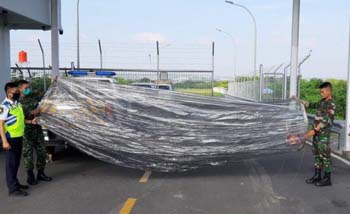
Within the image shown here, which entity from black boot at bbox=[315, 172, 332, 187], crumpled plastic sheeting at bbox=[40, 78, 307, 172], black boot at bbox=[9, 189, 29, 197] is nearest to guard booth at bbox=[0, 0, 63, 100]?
crumpled plastic sheeting at bbox=[40, 78, 307, 172]

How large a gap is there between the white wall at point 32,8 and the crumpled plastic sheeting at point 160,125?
4277 mm

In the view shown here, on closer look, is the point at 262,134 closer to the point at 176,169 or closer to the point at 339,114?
the point at 176,169

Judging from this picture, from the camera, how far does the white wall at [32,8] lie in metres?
10.3

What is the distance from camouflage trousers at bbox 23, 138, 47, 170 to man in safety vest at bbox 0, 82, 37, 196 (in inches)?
17.1

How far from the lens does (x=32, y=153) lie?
672 centimetres

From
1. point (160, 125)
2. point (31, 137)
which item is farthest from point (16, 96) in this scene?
point (160, 125)

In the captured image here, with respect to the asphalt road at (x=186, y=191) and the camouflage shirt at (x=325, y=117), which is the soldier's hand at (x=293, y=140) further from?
the asphalt road at (x=186, y=191)

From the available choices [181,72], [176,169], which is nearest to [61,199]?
[176,169]

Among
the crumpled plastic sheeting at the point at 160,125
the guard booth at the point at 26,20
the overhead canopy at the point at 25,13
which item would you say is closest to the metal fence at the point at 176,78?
the overhead canopy at the point at 25,13

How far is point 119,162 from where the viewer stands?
692cm

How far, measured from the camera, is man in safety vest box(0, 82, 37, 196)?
6.01 m

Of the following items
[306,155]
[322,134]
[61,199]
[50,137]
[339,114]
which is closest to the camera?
[61,199]

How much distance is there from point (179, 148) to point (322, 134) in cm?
225

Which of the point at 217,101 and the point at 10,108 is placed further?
the point at 217,101
